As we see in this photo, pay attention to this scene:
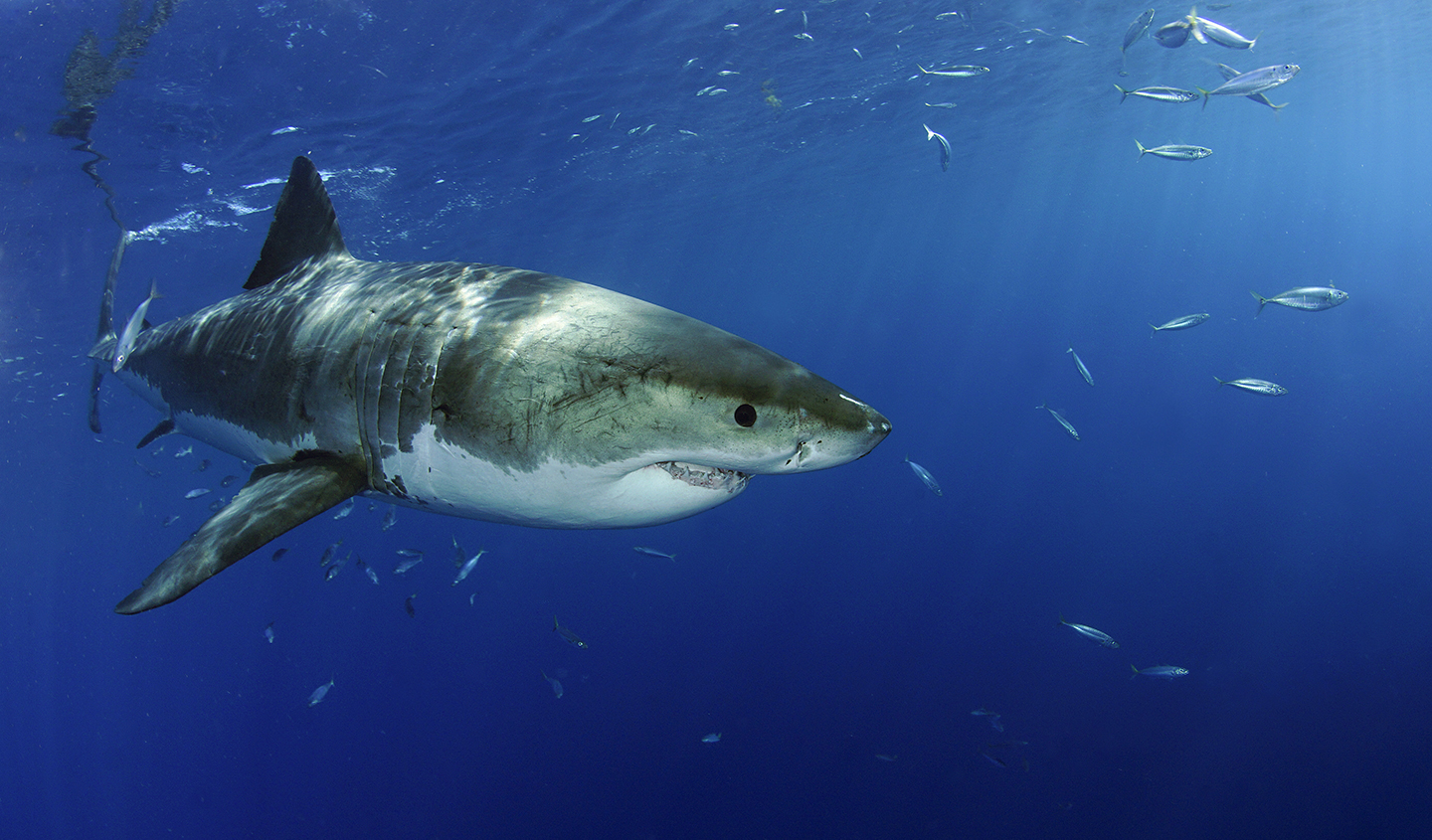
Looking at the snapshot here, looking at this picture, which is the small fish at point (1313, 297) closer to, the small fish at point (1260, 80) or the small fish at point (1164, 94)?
the small fish at point (1260, 80)

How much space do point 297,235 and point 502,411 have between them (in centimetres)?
256

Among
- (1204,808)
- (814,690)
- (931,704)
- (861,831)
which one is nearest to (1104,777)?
(1204,808)

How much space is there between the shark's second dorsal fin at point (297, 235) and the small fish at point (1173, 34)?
781 cm

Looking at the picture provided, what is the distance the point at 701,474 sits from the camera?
77.1 inches

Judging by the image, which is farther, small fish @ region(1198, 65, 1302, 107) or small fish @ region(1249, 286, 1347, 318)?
small fish @ region(1249, 286, 1347, 318)

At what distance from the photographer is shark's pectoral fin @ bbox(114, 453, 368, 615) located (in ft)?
5.98

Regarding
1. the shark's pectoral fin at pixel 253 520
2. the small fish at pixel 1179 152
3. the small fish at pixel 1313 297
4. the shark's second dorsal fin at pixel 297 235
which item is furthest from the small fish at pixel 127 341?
the small fish at pixel 1313 297

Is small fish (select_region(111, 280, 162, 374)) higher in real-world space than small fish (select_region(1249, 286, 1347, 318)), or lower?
higher

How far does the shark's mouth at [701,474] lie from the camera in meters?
1.94

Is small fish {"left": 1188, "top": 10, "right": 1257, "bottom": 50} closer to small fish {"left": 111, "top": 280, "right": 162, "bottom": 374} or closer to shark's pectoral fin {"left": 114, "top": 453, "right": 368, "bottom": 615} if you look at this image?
shark's pectoral fin {"left": 114, "top": 453, "right": 368, "bottom": 615}

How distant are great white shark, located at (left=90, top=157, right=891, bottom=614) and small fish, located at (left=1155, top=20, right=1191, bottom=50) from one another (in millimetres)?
7508

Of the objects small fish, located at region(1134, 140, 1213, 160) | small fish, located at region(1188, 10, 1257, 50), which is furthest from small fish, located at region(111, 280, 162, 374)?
small fish, located at region(1188, 10, 1257, 50)

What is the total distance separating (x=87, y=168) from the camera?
1162 cm

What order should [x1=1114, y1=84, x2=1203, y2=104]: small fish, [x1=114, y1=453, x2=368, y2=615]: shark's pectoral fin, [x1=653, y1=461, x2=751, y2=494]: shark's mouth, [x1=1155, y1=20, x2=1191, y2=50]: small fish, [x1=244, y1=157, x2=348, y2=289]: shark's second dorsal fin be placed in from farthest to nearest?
[x1=1155, y1=20, x2=1191, y2=50]: small fish, [x1=1114, y1=84, x2=1203, y2=104]: small fish, [x1=244, y1=157, x2=348, y2=289]: shark's second dorsal fin, [x1=653, y1=461, x2=751, y2=494]: shark's mouth, [x1=114, y1=453, x2=368, y2=615]: shark's pectoral fin
